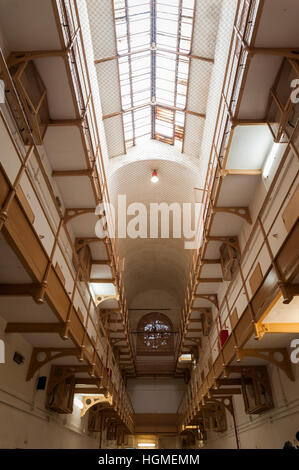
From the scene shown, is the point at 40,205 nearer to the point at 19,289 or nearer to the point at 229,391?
the point at 19,289

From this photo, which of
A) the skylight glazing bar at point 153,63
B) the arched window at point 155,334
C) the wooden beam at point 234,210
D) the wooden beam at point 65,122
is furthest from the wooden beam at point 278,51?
the arched window at point 155,334

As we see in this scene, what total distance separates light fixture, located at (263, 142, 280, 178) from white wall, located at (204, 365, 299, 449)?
498 centimetres

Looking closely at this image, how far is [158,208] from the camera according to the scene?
1738 cm

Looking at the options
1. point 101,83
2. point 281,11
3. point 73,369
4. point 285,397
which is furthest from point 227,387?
point 101,83

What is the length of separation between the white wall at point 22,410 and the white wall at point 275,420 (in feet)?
21.6

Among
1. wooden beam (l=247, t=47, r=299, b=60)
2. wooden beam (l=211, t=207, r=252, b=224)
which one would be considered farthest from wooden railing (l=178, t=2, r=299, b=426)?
wooden beam (l=211, t=207, r=252, b=224)

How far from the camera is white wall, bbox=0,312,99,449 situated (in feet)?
22.1

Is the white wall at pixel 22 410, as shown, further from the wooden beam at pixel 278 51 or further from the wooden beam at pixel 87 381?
the wooden beam at pixel 278 51

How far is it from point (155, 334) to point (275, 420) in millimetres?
17946

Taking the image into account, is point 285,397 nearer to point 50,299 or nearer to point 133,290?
point 50,299

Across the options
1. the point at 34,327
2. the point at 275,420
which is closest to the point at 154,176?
the point at 34,327

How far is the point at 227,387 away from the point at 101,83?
1344cm

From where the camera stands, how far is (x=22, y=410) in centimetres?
751

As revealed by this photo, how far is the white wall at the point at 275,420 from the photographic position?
7668 mm
